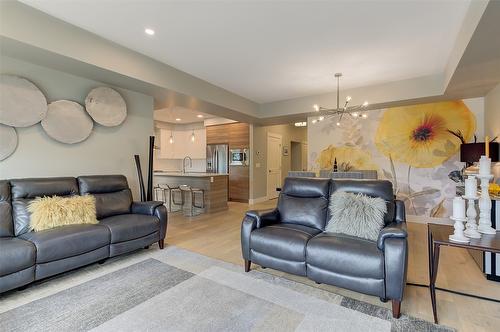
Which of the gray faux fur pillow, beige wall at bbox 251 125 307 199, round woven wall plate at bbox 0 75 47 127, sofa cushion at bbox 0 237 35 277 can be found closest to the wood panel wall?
beige wall at bbox 251 125 307 199

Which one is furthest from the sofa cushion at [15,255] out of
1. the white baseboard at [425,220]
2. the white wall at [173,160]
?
the white wall at [173,160]

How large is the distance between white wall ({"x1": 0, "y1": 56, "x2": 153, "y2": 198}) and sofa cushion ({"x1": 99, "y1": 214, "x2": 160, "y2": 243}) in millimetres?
992

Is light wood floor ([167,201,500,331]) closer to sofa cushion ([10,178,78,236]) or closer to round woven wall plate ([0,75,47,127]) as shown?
sofa cushion ([10,178,78,236])

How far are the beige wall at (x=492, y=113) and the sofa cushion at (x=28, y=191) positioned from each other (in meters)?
6.02

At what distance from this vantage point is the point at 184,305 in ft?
6.66

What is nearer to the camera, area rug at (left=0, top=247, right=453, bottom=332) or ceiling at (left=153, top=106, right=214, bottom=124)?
area rug at (left=0, top=247, right=453, bottom=332)

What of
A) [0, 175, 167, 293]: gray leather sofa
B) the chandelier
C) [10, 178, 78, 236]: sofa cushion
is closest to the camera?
[0, 175, 167, 293]: gray leather sofa

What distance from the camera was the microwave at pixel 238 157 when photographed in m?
7.18

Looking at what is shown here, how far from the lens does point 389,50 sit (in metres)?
3.35

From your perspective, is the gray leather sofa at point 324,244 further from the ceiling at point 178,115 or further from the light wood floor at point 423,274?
the ceiling at point 178,115

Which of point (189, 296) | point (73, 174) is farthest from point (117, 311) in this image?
point (73, 174)

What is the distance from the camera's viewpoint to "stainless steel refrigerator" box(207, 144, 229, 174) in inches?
300

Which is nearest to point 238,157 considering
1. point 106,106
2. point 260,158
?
point 260,158

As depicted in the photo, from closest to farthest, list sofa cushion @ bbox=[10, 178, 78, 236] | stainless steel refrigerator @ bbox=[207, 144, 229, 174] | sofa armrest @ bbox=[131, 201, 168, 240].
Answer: sofa cushion @ bbox=[10, 178, 78, 236]
sofa armrest @ bbox=[131, 201, 168, 240]
stainless steel refrigerator @ bbox=[207, 144, 229, 174]
